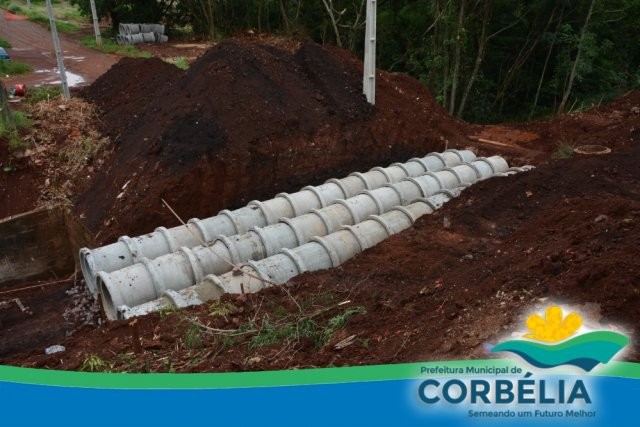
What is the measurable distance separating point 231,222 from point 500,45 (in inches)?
572

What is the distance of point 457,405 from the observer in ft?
10.7

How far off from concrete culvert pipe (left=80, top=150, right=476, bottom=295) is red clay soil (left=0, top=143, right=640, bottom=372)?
4.41ft

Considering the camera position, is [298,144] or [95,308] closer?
[95,308]

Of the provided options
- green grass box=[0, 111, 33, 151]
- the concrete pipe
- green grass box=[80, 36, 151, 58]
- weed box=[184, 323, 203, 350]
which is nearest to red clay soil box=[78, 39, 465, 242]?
green grass box=[0, 111, 33, 151]

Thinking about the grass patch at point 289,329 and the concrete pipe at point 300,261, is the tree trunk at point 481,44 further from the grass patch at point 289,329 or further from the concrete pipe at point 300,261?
the grass patch at point 289,329

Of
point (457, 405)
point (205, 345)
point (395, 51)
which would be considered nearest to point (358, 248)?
point (205, 345)

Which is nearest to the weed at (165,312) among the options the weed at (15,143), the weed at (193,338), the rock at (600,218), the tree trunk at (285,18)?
the weed at (193,338)

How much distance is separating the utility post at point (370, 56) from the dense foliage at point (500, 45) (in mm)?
5299

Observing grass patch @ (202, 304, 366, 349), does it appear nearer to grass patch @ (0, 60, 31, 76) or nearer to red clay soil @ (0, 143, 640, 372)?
red clay soil @ (0, 143, 640, 372)

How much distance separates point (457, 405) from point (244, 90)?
26.6 feet

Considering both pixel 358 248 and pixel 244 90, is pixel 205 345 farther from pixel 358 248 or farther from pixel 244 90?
pixel 244 90

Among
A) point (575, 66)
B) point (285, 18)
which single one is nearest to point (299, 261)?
point (575, 66)

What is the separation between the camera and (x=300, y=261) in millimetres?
6992

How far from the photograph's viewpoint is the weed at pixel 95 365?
Result: 15.9ft
